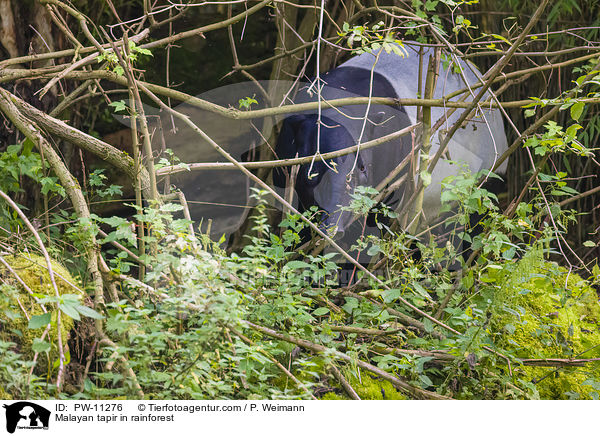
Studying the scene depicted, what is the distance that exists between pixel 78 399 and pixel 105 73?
113cm

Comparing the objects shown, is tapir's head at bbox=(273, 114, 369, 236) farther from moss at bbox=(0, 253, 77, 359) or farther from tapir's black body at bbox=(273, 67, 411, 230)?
moss at bbox=(0, 253, 77, 359)

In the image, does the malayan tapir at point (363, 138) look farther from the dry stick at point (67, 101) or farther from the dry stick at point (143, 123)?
the dry stick at point (67, 101)

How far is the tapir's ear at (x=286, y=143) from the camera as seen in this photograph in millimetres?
2273

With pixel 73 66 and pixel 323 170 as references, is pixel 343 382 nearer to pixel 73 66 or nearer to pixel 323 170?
pixel 323 170

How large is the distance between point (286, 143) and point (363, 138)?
310 millimetres

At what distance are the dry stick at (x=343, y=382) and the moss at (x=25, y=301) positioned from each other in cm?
73

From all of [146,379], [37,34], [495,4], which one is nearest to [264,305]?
[146,379]

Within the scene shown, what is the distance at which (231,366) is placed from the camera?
1.50 m

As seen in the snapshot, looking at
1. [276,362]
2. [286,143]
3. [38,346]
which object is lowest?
[276,362]

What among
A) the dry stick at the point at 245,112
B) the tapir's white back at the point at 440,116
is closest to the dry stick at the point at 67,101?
the dry stick at the point at 245,112

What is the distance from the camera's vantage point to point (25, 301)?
5.45 ft

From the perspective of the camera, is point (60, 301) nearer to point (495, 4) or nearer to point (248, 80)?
point (248, 80)

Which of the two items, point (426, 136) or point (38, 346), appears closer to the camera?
point (38, 346)

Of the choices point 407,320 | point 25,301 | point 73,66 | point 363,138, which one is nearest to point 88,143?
point 73,66
